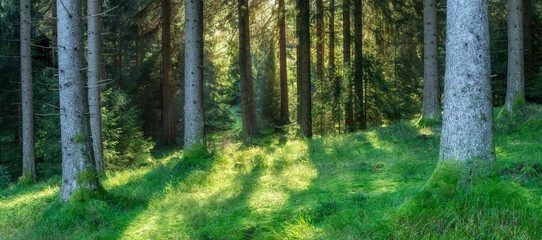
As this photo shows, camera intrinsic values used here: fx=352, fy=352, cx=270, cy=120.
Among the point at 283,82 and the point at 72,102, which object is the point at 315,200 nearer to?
the point at 72,102

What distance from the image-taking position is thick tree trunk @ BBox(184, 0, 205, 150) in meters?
10.5

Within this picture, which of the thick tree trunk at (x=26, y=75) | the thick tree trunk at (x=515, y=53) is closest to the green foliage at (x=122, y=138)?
the thick tree trunk at (x=26, y=75)

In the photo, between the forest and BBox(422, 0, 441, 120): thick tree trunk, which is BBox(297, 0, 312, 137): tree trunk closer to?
the forest

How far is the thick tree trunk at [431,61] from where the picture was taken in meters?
11.9

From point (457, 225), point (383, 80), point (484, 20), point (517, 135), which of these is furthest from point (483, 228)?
point (383, 80)

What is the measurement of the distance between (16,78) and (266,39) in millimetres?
→ 14018

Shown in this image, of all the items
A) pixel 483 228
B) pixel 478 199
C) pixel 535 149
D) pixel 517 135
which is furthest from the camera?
pixel 517 135

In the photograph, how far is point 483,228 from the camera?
13.3ft

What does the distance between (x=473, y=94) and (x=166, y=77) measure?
775 inches

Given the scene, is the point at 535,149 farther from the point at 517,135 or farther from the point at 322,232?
the point at 322,232

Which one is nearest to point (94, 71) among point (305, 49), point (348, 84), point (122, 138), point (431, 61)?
point (122, 138)

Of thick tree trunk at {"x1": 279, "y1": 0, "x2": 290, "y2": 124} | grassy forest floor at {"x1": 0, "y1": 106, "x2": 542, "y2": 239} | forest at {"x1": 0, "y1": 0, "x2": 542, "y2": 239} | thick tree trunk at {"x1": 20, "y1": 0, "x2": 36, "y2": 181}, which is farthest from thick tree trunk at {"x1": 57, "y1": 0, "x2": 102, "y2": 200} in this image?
thick tree trunk at {"x1": 279, "y1": 0, "x2": 290, "y2": 124}

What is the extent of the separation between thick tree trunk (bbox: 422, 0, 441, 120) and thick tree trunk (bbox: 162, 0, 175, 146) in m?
14.5

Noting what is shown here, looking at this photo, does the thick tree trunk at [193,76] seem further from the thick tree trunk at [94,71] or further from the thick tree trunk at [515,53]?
the thick tree trunk at [515,53]
